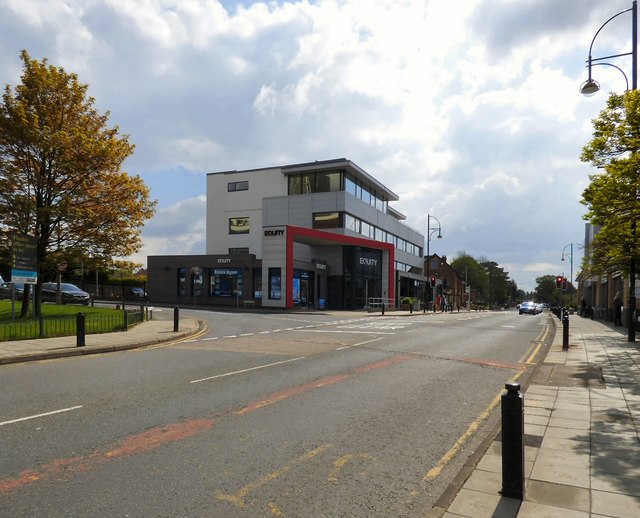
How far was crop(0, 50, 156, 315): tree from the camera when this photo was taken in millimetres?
19469

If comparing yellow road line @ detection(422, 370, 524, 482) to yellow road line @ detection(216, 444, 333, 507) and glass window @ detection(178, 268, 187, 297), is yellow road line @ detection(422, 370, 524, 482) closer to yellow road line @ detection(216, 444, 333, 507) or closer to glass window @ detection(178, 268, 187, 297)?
yellow road line @ detection(216, 444, 333, 507)

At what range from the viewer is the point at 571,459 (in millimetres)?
4918

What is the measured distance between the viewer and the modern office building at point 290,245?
3781 cm

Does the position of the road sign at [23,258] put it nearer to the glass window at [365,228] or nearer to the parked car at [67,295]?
the parked car at [67,295]

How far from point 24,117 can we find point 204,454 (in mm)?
18974

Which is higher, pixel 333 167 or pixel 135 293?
pixel 333 167

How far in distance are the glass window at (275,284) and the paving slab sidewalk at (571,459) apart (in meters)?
27.9

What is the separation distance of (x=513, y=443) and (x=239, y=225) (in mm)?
48785

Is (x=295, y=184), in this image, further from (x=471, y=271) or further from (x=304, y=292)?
(x=471, y=271)

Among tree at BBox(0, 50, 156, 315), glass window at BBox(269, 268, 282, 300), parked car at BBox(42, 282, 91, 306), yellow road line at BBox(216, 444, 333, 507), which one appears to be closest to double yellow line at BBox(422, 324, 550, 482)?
yellow road line at BBox(216, 444, 333, 507)

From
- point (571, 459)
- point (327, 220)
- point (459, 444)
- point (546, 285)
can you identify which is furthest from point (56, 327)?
point (546, 285)

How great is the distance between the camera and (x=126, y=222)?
21.8m

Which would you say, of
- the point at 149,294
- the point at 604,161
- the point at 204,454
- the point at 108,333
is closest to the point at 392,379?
the point at 204,454

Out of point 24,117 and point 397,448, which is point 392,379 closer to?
point 397,448
